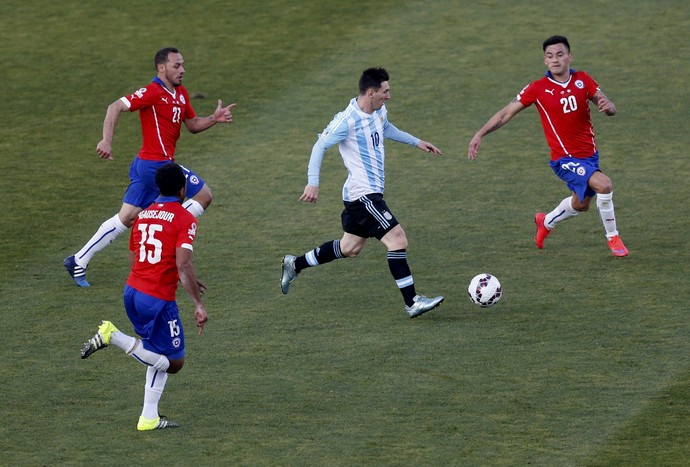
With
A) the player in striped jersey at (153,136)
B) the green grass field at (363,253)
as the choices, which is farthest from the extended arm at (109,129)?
the green grass field at (363,253)

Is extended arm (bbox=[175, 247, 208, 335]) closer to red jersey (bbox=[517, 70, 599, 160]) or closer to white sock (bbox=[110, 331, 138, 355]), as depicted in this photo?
white sock (bbox=[110, 331, 138, 355])

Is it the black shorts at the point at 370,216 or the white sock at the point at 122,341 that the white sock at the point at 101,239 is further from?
the white sock at the point at 122,341

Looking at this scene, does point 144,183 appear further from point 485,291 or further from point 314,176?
point 485,291

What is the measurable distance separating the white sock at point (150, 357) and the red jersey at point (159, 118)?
371 centimetres

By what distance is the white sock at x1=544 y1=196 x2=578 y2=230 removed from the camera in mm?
13531

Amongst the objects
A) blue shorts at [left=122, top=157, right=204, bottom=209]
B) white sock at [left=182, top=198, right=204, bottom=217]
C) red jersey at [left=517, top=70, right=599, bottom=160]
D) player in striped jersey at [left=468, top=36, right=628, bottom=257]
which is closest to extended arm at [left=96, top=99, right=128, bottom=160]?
blue shorts at [left=122, top=157, right=204, bottom=209]

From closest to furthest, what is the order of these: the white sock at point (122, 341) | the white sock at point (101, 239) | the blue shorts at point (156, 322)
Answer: the white sock at point (122, 341) < the blue shorts at point (156, 322) < the white sock at point (101, 239)

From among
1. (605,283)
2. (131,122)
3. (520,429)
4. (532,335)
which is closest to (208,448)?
(520,429)

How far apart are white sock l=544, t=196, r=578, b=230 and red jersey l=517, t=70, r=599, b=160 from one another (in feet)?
1.81

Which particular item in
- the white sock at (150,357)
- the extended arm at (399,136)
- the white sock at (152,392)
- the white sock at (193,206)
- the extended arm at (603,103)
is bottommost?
the white sock at (152,392)

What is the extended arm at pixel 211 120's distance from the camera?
12547 mm

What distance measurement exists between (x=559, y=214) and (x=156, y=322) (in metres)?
5.66

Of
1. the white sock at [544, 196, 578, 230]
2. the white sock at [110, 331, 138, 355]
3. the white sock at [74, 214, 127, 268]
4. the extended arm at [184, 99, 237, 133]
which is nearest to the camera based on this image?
the white sock at [110, 331, 138, 355]

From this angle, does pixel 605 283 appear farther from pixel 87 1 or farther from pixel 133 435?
pixel 87 1
